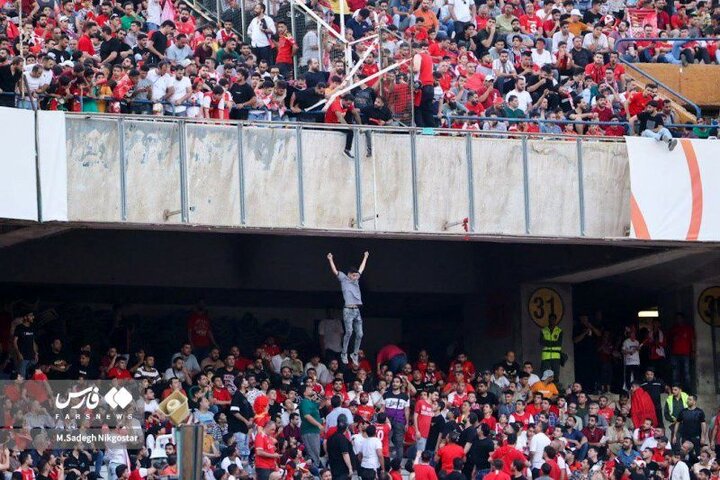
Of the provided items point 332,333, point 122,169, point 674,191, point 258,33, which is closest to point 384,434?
point 332,333

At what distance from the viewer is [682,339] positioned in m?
34.7

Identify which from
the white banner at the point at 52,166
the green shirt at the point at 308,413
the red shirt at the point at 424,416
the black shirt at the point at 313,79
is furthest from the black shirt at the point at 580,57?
the white banner at the point at 52,166

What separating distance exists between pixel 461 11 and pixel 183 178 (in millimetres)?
8395

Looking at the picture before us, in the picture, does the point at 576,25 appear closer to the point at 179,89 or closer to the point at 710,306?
the point at 710,306

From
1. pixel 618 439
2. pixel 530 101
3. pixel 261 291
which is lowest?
pixel 618 439

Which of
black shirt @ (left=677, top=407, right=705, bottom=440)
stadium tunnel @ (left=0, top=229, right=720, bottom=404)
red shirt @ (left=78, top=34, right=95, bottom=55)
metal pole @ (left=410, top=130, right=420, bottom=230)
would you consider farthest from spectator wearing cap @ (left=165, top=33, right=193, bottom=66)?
black shirt @ (left=677, top=407, right=705, bottom=440)

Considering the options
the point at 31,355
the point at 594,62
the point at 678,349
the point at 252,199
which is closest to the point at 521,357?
the point at 678,349

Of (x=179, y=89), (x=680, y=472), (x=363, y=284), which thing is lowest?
(x=680, y=472)

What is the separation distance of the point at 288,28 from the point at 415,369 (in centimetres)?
600

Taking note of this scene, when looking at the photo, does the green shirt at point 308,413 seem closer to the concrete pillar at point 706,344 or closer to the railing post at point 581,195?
the railing post at point 581,195

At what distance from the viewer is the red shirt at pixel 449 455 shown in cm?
2745

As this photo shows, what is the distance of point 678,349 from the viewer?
34.7 meters

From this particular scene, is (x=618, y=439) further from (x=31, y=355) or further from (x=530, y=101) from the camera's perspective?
(x=31, y=355)

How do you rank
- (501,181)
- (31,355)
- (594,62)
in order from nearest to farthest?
(31,355)
(501,181)
(594,62)
